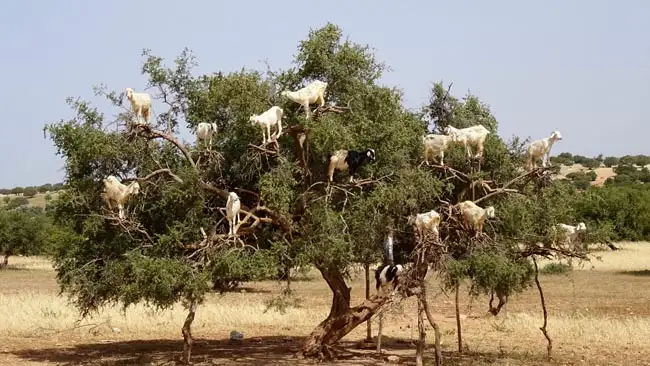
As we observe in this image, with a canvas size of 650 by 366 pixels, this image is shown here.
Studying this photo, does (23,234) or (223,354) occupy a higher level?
(23,234)

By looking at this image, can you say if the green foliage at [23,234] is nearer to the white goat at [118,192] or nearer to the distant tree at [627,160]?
the white goat at [118,192]

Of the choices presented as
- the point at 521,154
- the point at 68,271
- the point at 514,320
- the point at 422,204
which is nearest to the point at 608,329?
the point at 514,320

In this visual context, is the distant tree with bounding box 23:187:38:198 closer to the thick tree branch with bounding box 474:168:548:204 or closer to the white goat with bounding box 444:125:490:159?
the thick tree branch with bounding box 474:168:548:204

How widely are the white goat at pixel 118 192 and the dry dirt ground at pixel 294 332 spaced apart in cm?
358

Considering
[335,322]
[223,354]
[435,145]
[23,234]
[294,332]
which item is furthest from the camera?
[23,234]

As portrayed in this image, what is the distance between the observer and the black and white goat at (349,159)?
45.7 feet

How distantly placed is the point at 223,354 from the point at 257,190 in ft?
13.7

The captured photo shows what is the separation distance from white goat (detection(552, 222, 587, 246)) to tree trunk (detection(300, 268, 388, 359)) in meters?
3.66

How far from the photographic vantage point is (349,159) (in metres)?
14.0

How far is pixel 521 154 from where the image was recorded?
16.8 meters

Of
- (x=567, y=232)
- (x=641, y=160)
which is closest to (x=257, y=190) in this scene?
(x=567, y=232)

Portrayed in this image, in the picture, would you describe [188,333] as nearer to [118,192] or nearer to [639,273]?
[118,192]

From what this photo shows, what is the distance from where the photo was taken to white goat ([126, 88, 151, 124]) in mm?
14172

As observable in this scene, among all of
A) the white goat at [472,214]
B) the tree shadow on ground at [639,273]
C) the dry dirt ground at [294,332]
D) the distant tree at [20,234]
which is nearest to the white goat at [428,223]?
the white goat at [472,214]
